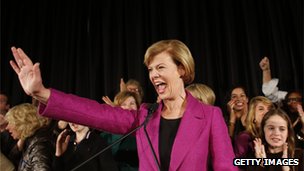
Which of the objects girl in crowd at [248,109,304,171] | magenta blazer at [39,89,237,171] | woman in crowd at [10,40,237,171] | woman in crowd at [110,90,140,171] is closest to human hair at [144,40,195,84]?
woman in crowd at [10,40,237,171]

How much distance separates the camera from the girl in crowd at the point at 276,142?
180 cm

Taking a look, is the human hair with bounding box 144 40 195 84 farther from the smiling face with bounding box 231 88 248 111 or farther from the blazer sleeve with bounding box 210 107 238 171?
the smiling face with bounding box 231 88 248 111

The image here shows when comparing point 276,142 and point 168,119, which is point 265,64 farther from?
point 168,119

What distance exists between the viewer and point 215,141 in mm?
1164

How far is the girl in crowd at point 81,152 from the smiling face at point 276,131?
34.3 inches

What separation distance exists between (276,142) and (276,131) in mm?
69

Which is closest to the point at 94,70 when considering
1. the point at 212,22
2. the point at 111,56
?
the point at 111,56

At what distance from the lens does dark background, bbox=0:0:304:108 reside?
3531 millimetres

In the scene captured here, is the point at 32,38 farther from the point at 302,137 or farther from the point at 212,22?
the point at 302,137

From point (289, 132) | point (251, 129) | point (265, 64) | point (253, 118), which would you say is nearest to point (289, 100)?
point (265, 64)

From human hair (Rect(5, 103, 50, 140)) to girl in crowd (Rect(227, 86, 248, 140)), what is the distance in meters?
1.32

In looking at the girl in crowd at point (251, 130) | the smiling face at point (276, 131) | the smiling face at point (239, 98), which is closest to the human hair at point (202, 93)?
the girl in crowd at point (251, 130)

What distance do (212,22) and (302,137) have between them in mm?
1756

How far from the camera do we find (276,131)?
193 cm
